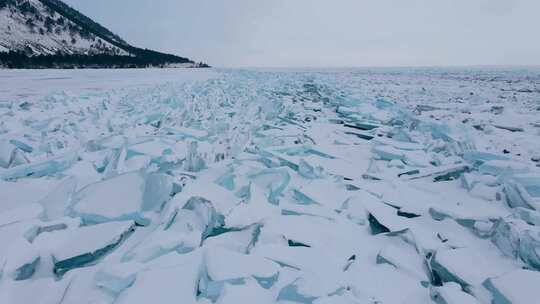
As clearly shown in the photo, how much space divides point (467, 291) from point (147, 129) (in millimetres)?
2981

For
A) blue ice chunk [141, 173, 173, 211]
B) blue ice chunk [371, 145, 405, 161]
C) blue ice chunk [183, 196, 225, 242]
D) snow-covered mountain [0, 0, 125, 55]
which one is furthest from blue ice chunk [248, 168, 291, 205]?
snow-covered mountain [0, 0, 125, 55]

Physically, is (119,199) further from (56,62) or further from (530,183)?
(56,62)

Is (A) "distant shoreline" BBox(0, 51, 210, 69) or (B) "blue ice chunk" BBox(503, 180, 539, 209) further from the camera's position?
(A) "distant shoreline" BBox(0, 51, 210, 69)

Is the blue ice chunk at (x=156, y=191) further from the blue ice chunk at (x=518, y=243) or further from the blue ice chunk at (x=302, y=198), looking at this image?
the blue ice chunk at (x=518, y=243)

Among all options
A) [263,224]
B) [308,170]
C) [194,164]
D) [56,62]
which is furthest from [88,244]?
[56,62]

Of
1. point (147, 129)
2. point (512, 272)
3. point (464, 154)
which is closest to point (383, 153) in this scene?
point (464, 154)

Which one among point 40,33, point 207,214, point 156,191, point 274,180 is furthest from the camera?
point 40,33

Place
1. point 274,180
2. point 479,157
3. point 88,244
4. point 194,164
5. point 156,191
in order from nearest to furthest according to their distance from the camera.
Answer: point 88,244
point 156,191
point 274,180
point 194,164
point 479,157

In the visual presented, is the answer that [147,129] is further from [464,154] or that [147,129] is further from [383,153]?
[464,154]

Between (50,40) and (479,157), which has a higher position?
(50,40)

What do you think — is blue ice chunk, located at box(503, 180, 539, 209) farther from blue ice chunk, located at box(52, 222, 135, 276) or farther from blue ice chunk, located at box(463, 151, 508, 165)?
blue ice chunk, located at box(52, 222, 135, 276)

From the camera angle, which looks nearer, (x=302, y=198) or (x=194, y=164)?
(x=302, y=198)

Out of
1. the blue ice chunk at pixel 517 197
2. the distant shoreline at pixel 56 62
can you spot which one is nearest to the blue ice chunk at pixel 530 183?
the blue ice chunk at pixel 517 197

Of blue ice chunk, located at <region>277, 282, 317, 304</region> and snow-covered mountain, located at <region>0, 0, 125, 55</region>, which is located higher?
snow-covered mountain, located at <region>0, 0, 125, 55</region>
